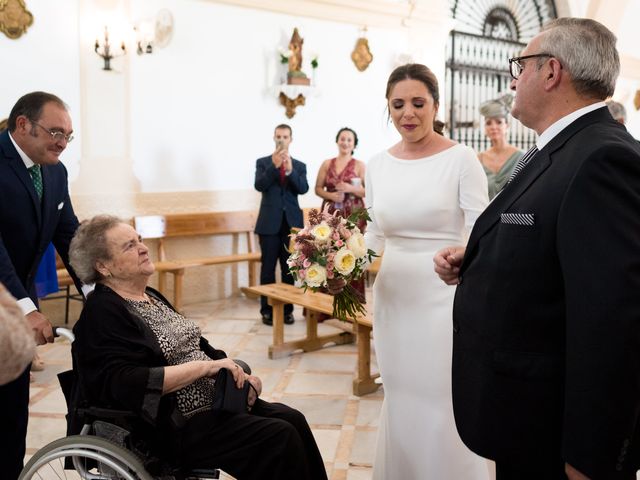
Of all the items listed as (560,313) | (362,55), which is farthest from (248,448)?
(362,55)

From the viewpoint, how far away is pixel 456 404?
1.79 meters

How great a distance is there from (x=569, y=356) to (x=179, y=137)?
252 inches

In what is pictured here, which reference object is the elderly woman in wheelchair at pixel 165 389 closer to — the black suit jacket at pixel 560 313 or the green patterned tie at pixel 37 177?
the green patterned tie at pixel 37 177

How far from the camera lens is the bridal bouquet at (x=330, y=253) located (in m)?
2.64

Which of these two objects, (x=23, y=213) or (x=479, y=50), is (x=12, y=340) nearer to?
(x=23, y=213)

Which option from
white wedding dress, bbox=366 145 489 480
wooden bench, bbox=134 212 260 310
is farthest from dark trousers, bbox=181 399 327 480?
wooden bench, bbox=134 212 260 310

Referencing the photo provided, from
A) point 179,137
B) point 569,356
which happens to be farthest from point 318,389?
point 179,137

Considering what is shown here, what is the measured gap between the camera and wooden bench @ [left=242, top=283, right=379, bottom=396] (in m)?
4.52

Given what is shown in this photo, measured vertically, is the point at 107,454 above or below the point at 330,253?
below

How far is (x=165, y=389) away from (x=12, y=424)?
2.77 ft

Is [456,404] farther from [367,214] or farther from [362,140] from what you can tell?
[362,140]

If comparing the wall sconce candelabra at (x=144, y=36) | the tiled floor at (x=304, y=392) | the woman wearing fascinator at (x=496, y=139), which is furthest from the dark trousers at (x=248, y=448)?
the wall sconce candelabra at (x=144, y=36)

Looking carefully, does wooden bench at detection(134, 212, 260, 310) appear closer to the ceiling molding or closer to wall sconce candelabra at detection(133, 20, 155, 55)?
wall sconce candelabra at detection(133, 20, 155, 55)

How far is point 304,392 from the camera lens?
457cm
